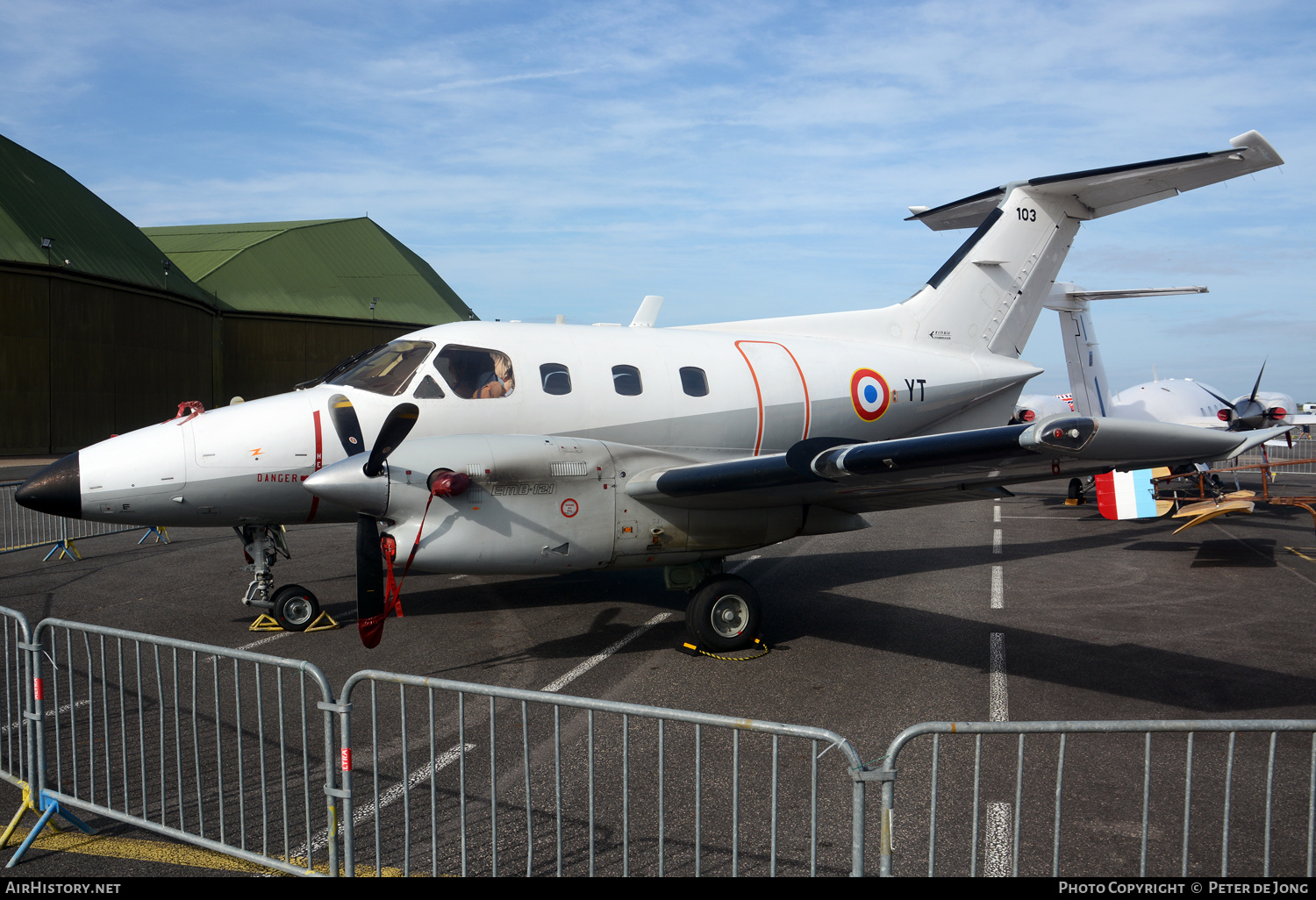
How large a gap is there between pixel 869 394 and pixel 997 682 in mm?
4437

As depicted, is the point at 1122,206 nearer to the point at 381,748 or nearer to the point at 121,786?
the point at 381,748

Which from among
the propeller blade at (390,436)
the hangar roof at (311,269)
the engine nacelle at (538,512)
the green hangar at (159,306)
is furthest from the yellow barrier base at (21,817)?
the hangar roof at (311,269)

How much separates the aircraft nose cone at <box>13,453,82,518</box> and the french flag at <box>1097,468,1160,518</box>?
1663 centimetres

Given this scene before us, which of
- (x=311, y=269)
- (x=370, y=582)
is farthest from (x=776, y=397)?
(x=311, y=269)

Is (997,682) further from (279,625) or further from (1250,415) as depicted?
(1250,415)

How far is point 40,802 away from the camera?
187 inches

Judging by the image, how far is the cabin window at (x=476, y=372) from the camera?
8.82m

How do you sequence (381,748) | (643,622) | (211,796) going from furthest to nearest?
(643,622), (381,748), (211,796)

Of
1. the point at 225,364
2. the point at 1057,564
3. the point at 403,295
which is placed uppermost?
the point at 403,295

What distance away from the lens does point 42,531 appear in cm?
1606

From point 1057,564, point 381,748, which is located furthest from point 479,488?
point 1057,564

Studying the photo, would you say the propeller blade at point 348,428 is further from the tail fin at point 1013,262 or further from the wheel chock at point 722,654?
the tail fin at point 1013,262

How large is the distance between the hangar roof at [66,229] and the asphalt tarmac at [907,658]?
960 inches

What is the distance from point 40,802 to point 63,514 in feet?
14.0
